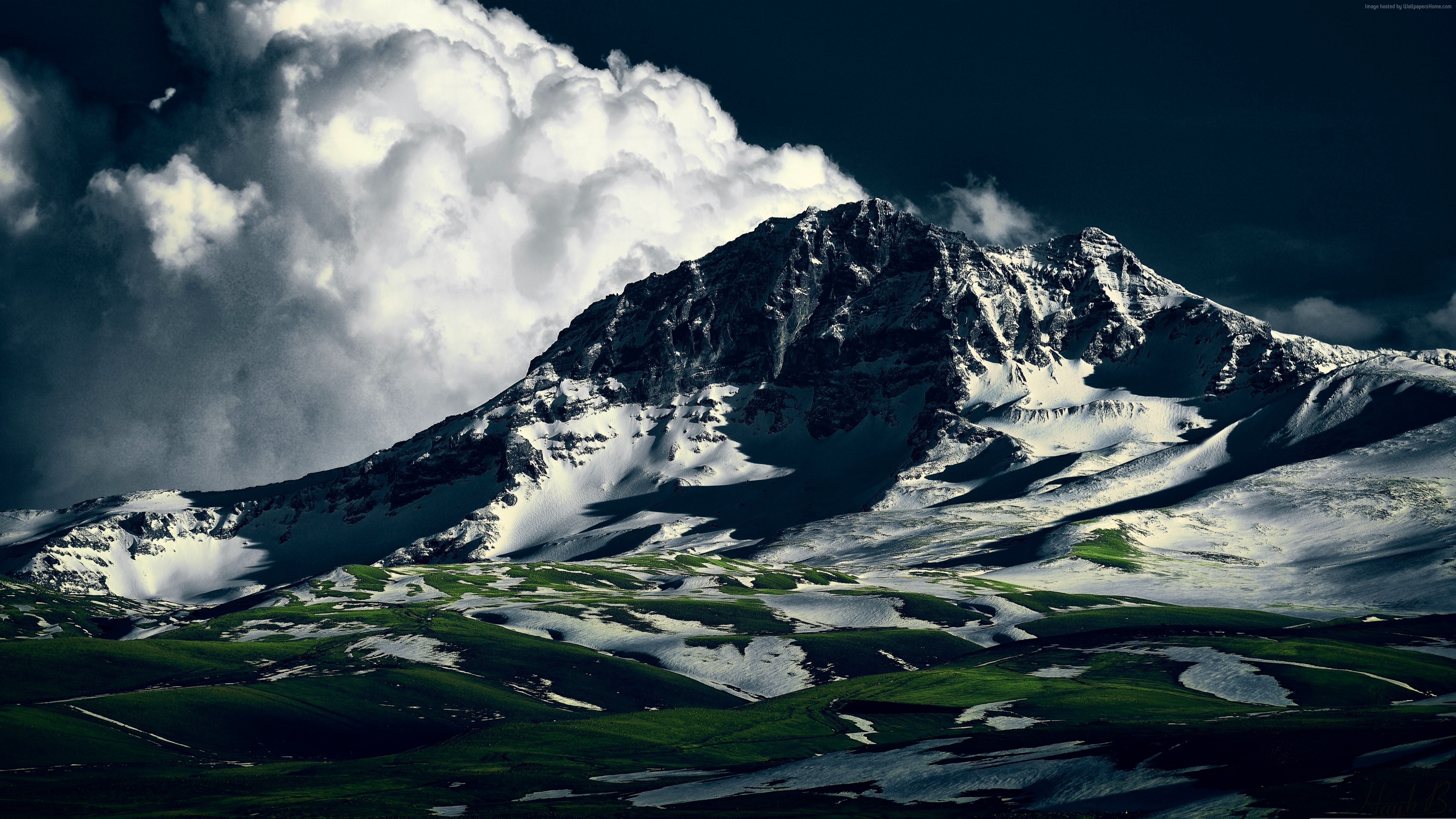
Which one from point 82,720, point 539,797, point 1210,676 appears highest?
point 82,720

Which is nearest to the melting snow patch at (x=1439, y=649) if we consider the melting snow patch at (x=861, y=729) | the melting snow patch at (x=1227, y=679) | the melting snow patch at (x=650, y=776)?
the melting snow patch at (x=1227, y=679)

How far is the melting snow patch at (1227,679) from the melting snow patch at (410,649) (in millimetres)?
102198

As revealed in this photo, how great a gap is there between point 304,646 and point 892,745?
12326 centimetres

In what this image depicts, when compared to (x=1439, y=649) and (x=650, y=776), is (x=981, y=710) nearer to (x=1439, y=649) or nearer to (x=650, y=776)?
(x=650, y=776)

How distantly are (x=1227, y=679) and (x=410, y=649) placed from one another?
391 feet

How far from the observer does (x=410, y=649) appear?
178 metres

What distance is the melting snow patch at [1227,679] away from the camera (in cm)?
12331

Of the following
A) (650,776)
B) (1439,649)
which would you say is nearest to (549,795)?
(650,776)

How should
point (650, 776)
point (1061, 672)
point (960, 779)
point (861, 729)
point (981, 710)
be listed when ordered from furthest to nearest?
point (1061, 672) → point (981, 710) → point (861, 729) → point (650, 776) → point (960, 779)

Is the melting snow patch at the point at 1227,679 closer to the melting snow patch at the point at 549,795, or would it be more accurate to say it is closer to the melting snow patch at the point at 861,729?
the melting snow patch at the point at 861,729

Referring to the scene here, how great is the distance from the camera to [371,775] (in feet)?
334

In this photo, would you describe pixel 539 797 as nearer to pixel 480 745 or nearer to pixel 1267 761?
pixel 480 745

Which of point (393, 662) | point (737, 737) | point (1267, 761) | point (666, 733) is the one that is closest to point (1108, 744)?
point (1267, 761)

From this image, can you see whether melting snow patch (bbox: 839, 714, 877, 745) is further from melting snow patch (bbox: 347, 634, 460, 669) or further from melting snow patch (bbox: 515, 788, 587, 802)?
melting snow patch (bbox: 347, 634, 460, 669)
